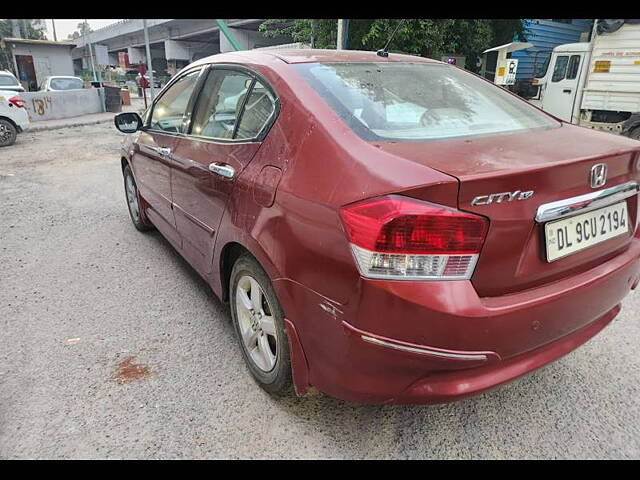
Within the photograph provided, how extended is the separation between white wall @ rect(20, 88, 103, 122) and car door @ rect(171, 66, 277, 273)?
1501 centimetres

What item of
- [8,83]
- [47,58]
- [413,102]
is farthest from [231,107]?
[47,58]

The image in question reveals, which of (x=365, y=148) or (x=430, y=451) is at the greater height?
(x=365, y=148)

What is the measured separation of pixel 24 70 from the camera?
937 inches

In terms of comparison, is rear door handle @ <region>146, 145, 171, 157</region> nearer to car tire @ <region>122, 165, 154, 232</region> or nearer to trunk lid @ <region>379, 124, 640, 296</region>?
car tire @ <region>122, 165, 154, 232</region>

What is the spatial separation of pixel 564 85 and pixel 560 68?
0.45 metres

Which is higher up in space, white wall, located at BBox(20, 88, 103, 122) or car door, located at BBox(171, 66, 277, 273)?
car door, located at BBox(171, 66, 277, 273)

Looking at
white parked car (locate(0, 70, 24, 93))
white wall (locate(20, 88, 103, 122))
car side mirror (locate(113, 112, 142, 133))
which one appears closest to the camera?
car side mirror (locate(113, 112, 142, 133))

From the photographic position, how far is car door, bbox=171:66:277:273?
2.28 metres

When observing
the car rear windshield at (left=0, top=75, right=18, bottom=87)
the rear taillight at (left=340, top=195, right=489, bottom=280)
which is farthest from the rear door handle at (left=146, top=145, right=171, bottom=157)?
the car rear windshield at (left=0, top=75, right=18, bottom=87)

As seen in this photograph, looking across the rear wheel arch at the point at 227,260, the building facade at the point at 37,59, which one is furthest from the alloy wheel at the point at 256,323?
the building facade at the point at 37,59

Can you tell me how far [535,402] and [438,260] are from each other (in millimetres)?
1250

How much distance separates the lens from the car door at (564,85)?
35.4 ft
